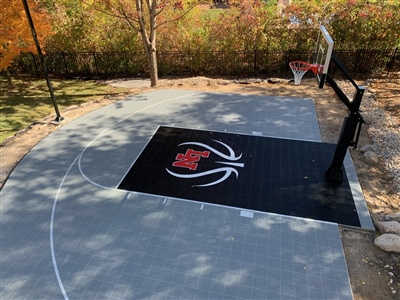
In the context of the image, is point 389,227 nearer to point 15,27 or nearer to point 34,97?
point 15,27

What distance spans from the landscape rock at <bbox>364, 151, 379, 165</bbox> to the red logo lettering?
4909 mm

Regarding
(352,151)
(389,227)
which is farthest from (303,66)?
(389,227)

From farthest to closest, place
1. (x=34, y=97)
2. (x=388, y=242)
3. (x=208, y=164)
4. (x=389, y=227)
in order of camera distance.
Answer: (x=34, y=97) → (x=208, y=164) → (x=389, y=227) → (x=388, y=242)

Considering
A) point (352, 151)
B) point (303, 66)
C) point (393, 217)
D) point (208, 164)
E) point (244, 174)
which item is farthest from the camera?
point (303, 66)

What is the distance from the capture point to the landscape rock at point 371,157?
9.73 m

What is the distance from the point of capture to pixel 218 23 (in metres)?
17.7

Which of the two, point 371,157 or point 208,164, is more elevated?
point 371,157

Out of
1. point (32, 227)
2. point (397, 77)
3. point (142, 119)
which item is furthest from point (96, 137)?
point (397, 77)

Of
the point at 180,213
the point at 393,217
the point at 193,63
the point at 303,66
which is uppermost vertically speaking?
the point at 303,66

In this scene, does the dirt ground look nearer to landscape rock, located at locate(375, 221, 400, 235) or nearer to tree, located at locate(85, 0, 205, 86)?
landscape rock, located at locate(375, 221, 400, 235)

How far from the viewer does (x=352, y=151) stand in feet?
33.9

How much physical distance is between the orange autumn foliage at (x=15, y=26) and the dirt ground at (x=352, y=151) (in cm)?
365

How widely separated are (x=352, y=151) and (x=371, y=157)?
0.66 metres

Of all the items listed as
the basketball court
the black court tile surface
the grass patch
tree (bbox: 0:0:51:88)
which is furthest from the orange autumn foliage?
the black court tile surface
